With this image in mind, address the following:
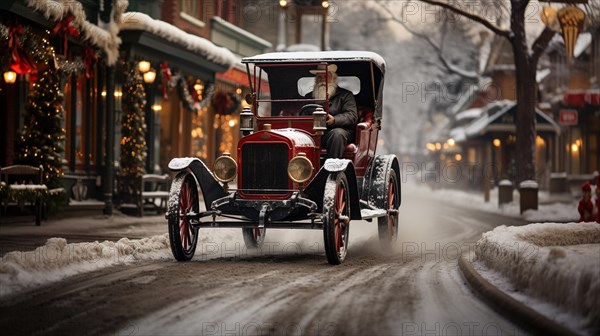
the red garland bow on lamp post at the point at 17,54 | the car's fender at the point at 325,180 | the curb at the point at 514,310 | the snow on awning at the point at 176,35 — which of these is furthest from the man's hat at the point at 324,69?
the snow on awning at the point at 176,35

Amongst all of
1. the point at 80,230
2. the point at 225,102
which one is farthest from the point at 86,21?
the point at 225,102

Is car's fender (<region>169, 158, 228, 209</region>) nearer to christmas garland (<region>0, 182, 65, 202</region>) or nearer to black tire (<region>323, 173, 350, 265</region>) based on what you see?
black tire (<region>323, 173, 350, 265</region>)

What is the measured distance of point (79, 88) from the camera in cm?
2141

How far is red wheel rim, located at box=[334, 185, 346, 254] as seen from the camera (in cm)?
1096

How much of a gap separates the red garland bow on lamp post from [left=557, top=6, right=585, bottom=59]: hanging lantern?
1453 centimetres

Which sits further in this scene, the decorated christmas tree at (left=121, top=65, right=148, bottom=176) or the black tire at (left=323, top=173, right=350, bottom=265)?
the decorated christmas tree at (left=121, top=65, right=148, bottom=176)

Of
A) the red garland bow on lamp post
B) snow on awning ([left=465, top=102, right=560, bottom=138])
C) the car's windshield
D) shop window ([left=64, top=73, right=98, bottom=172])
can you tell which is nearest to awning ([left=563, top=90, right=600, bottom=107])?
snow on awning ([left=465, top=102, right=560, bottom=138])

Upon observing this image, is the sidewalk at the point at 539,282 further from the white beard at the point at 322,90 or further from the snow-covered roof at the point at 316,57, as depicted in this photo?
the snow-covered roof at the point at 316,57

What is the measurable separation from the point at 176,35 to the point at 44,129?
5297mm

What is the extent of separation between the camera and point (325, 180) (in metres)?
11.3

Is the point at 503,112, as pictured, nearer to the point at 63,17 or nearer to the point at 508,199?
the point at 508,199

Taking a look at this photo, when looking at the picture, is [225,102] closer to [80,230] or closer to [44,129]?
[44,129]

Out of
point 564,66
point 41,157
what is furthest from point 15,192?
point 564,66

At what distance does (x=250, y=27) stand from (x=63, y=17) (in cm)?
2067
